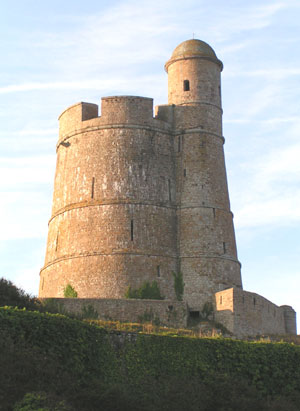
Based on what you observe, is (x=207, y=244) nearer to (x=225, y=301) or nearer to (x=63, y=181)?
(x=225, y=301)

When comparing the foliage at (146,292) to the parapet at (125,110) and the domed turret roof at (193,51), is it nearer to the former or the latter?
the parapet at (125,110)

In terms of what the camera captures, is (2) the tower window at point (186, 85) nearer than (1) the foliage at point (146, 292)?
No

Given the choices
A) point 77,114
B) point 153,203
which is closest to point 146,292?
point 153,203

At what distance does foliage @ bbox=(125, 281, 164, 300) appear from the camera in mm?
42188

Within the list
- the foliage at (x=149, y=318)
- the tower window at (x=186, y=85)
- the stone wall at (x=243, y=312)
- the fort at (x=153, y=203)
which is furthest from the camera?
the tower window at (x=186, y=85)

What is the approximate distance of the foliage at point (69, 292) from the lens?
1688 inches

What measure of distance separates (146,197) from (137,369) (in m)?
16.7

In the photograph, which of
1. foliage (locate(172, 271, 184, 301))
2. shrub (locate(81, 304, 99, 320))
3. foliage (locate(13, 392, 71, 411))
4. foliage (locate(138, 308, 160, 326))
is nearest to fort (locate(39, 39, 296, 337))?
foliage (locate(172, 271, 184, 301))

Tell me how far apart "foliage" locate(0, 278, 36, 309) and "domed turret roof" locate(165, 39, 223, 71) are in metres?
19.0

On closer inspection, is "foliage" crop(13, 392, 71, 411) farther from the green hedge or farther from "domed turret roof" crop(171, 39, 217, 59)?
"domed turret roof" crop(171, 39, 217, 59)

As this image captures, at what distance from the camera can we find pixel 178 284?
43.4 meters

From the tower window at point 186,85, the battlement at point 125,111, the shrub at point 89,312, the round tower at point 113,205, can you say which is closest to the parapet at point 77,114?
the round tower at point 113,205

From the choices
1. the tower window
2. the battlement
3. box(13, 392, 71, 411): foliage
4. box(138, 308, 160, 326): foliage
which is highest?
the tower window

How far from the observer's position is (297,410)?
90.9 feet
